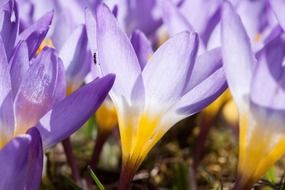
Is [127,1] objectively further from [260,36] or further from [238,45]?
[238,45]

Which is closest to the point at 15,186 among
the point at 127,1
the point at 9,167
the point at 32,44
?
the point at 9,167

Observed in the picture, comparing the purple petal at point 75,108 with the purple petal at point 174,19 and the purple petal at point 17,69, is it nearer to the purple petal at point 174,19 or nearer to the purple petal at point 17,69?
the purple petal at point 17,69

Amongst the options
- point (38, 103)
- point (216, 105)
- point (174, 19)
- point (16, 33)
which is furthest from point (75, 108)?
point (216, 105)

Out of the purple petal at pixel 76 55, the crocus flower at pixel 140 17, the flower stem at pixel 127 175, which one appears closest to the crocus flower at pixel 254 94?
the flower stem at pixel 127 175

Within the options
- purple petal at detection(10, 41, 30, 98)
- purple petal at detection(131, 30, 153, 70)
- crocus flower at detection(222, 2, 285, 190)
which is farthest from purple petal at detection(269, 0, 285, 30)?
purple petal at detection(10, 41, 30, 98)

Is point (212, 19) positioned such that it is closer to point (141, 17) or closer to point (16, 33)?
point (141, 17)

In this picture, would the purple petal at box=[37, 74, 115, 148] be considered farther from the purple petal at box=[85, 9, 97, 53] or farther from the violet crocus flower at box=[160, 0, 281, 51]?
the violet crocus flower at box=[160, 0, 281, 51]
